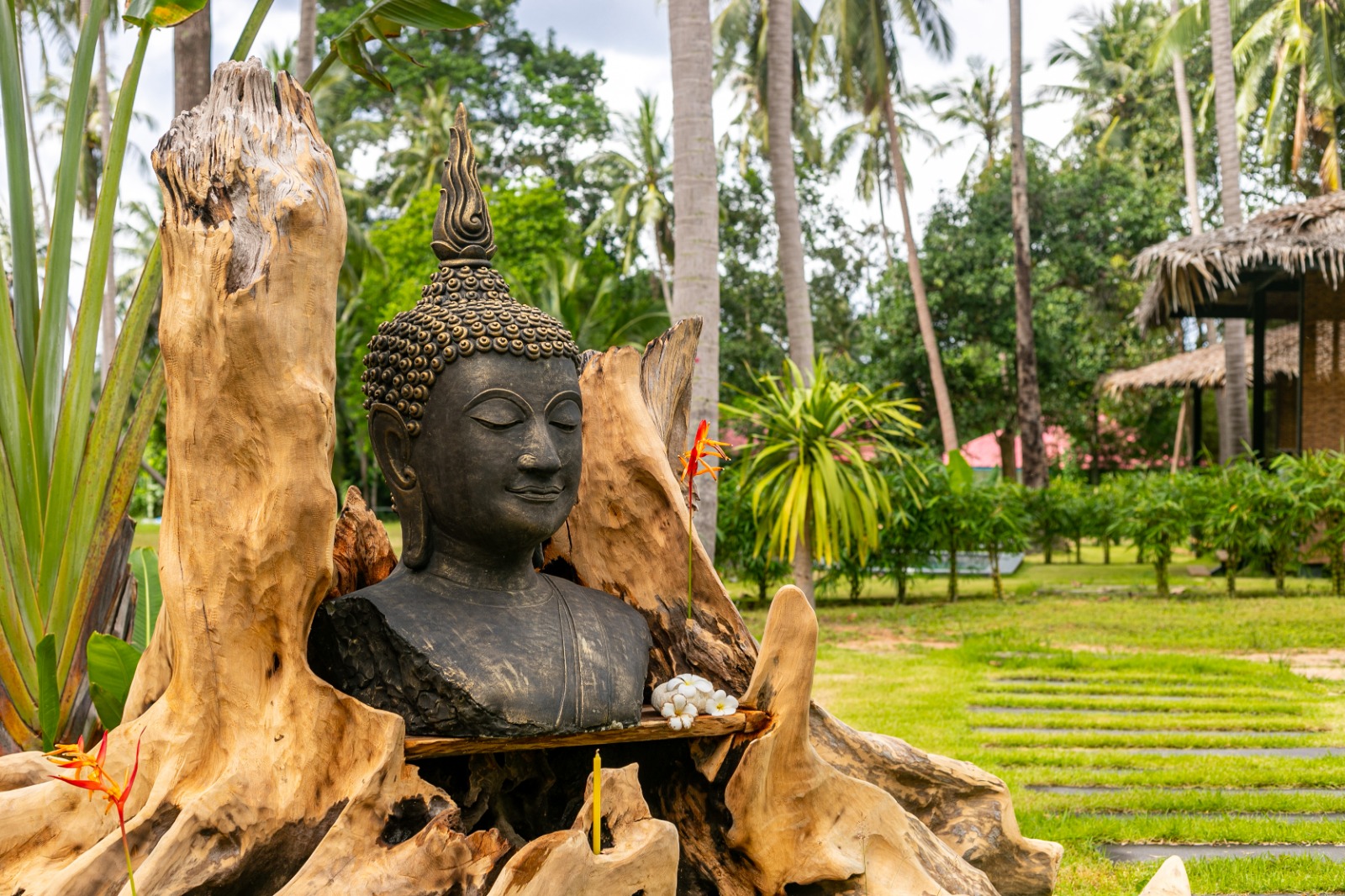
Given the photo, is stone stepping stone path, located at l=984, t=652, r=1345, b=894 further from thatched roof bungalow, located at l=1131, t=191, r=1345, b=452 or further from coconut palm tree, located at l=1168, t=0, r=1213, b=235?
coconut palm tree, located at l=1168, t=0, r=1213, b=235

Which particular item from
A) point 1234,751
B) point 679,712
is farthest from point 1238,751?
point 679,712

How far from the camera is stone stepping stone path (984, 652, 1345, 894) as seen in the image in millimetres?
4316

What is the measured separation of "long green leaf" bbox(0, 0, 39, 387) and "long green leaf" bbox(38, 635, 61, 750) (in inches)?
31.8

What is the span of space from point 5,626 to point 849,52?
1774 centimetres

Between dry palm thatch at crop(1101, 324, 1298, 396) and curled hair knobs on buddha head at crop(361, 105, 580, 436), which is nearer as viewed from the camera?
curled hair knobs on buddha head at crop(361, 105, 580, 436)

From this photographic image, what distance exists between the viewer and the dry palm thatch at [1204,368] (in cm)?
1664

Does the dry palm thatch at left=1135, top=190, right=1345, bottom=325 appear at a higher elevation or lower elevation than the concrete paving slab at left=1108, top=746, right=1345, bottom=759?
higher

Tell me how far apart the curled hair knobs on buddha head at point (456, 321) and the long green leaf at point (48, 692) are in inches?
45.9

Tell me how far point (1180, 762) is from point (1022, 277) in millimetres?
12503

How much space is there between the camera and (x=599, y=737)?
2646mm

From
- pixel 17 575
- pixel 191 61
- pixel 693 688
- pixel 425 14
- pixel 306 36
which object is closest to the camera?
pixel 693 688

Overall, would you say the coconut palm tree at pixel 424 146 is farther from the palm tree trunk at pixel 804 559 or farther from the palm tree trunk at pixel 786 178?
the palm tree trunk at pixel 804 559

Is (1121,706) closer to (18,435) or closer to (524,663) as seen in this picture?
(524,663)

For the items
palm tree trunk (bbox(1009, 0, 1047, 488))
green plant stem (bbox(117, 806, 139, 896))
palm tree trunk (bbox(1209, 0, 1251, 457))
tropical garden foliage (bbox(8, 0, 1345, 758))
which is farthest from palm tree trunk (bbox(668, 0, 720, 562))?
palm tree trunk (bbox(1009, 0, 1047, 488))
